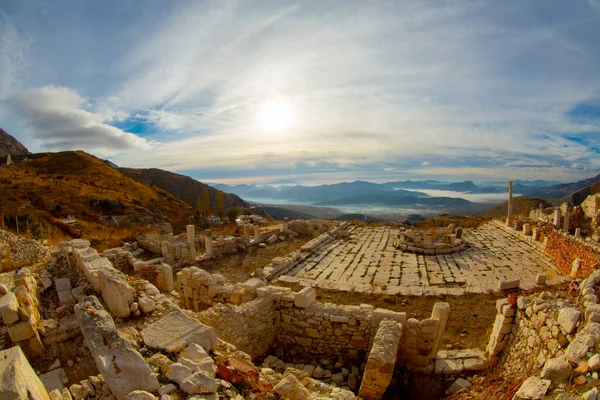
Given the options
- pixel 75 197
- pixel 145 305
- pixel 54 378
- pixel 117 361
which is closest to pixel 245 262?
pixel 145 305

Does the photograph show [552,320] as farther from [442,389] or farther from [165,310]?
[165,310]

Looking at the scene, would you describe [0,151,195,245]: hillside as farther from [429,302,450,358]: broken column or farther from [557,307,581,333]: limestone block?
[557,307,581,333]: limestone block

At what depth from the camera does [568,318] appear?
4609 mm

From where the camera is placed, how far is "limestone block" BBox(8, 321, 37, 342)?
510 centimetres

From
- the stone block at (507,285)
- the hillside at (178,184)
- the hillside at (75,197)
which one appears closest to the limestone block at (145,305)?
the stone block at (507,285)

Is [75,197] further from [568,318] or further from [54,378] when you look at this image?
[568,318]

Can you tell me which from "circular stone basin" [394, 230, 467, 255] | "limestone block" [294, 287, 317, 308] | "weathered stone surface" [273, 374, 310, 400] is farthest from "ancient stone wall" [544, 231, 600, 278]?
"weathered stone surface" [273, 374, 310, 400]

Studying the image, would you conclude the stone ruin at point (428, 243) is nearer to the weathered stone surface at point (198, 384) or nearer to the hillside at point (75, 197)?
the weathered stone surface at point (198, 384)

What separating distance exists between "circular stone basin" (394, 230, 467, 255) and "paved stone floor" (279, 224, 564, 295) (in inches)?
16.8

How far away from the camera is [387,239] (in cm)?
2067

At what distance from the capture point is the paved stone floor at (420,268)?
38.8ft

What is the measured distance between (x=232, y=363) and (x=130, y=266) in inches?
367

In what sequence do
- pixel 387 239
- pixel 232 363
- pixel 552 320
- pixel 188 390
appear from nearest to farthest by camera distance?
pixel 188 390, pixel 232 363, pixel 552 320, pixel 387 239

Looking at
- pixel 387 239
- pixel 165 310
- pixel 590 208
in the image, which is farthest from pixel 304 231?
pixel 590 208
